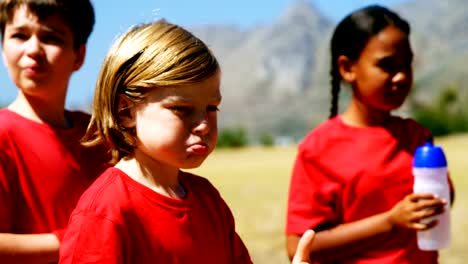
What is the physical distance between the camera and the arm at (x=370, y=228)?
3.79 meters

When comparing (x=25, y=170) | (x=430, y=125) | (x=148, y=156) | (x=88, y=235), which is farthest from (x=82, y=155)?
(x=430, y=125)

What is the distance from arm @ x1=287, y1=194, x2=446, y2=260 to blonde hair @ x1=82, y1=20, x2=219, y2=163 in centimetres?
141

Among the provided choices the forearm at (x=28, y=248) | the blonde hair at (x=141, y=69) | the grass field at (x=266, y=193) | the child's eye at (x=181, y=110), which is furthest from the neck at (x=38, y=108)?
the grass field at (x=266, y=193)

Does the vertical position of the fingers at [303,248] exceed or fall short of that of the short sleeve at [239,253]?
it exceeds it

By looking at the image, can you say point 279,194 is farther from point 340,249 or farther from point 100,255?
point 100,255

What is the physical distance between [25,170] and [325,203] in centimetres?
139

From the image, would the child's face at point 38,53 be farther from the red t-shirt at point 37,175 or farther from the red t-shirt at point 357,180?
the red t-shirt at point 357,180

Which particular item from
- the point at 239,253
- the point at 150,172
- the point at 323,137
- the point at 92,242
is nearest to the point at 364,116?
the point at 323,137

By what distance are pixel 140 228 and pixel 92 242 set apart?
0.57 ft

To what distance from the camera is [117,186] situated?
2652mm

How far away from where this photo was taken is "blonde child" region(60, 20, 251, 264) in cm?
260

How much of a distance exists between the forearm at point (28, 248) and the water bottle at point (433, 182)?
150 cm

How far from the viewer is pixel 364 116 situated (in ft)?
13.8

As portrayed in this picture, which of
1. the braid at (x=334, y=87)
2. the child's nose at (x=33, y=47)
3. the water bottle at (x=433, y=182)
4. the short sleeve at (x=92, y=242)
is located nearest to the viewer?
the short sleeve at (x=92, y=242)
